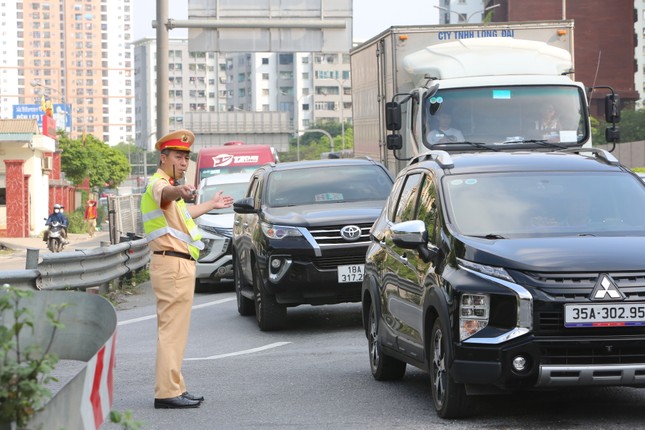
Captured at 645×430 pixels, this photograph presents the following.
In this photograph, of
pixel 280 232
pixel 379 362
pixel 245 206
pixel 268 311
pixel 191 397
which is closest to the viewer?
pixel 191 397

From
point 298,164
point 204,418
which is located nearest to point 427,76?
point 298,164

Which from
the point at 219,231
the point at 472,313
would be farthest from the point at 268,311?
the point at 472,313

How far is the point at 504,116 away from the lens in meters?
18.0

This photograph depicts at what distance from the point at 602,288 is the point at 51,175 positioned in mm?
78517

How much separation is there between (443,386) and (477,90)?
10.4m

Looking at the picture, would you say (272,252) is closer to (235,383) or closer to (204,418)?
(235,383)

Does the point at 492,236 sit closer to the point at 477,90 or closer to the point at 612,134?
the point at 477,90

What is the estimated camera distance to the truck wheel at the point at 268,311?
14.4 meters

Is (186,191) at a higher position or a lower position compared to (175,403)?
higher

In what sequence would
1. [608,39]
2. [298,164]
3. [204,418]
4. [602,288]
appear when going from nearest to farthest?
[602,288]
[204,418]
[298,164]
[608,39]

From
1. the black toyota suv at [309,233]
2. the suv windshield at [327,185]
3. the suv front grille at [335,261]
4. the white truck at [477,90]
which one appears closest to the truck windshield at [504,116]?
the white truck at [477,90]

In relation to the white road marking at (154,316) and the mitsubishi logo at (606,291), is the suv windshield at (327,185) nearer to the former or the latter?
the white road marking at (154,316)

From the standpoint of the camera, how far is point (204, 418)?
28.9 ft

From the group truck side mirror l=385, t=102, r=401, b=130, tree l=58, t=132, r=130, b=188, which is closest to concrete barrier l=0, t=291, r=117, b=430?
truck side mirror l=385, t=102, r=401, b=130
